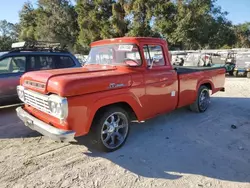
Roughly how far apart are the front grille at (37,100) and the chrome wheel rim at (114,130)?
1.00 metres

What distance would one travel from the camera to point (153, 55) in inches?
175

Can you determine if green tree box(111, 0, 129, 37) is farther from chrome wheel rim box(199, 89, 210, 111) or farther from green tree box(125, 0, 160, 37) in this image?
chrome wheel rim box(199, 89, 210, 111)

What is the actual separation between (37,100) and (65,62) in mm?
3942

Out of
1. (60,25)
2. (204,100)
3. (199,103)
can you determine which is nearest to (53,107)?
(199,103)

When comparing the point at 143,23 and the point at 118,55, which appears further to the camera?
the point at 143,23

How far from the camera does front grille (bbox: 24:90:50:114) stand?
3375mm

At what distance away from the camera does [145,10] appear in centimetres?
2784

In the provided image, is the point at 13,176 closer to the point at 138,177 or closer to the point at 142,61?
the point at 138,177

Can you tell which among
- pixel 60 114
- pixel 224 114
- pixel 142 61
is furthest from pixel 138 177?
pixel 224 114

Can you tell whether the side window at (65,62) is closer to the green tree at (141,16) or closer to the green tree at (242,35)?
the green tree at (141,16)

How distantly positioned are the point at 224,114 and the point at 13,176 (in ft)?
17.8

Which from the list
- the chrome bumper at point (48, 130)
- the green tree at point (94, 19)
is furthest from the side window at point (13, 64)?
the green tree at point (94, 19)

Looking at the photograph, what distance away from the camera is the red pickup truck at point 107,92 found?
3.15m

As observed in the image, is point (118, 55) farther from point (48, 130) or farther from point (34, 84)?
point (48, 130)
